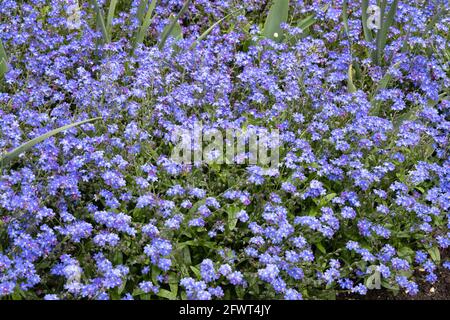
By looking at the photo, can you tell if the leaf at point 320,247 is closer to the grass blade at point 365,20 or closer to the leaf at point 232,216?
the leaf at point 232,216

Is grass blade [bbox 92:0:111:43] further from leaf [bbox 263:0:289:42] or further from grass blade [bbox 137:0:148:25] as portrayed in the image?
leaf [bbox 263:0:289:42]

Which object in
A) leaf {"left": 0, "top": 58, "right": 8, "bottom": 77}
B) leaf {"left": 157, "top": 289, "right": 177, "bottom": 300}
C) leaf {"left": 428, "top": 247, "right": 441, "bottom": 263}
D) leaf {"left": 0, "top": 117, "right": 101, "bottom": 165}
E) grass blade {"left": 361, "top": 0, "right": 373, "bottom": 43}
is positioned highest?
grass blade {"left": 361, "top": 0, "right": 373, "bottom": 43}

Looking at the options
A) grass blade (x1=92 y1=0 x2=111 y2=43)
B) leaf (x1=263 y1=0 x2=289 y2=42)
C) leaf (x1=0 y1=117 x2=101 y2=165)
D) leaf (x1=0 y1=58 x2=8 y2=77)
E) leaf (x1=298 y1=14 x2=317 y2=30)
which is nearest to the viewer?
leaf (x1=0 y1=117 x2=101 y2=165)

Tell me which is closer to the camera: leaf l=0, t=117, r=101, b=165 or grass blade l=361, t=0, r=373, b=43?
leaf l=0, t=117, r=101, b=165

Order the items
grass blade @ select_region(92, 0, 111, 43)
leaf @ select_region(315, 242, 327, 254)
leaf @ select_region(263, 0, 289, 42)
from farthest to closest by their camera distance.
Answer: leaf @ select_region(263, 0, 289, 42), grass blade @ select_region(92, 0, 111, 43), leaf @ select_region(315, 242, 327, 254)

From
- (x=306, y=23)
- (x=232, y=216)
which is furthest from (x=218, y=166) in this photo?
(x=306, y=23)

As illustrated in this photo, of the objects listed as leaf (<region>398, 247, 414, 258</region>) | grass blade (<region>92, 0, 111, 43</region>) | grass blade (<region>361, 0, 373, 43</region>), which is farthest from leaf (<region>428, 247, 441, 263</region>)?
grass blade (<region>92, 0, 111, 43</region>)

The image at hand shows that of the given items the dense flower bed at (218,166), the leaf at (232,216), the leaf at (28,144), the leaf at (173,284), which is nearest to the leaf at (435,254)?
the dense flower bed at (218,166)

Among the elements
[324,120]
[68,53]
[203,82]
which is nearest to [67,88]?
[68,53]
